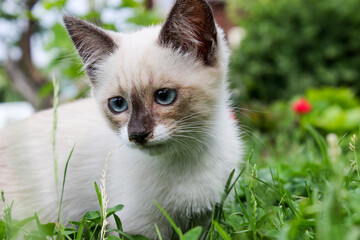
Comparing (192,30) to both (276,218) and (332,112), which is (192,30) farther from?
(332,112)

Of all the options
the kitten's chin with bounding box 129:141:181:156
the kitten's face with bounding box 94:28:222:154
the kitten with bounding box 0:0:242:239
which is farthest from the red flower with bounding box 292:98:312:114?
the kitten's chin with bounding box 129:141:181:156

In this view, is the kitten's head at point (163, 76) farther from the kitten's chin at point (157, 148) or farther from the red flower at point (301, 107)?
the red flower at point (301, 107)

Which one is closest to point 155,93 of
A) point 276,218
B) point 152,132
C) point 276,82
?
point 152,132

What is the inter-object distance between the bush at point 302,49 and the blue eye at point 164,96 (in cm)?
461

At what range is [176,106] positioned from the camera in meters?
1.63

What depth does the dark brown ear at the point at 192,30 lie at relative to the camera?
1.63m

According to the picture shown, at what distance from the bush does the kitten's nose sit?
473 centimetres

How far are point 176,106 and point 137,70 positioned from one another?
22 centimetres

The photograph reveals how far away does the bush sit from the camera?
20.1 ft

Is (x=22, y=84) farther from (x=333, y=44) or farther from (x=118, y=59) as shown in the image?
(x=333, y=44)

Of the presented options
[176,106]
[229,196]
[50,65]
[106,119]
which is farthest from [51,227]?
[50,65]

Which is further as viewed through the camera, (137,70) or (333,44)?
(333,44)

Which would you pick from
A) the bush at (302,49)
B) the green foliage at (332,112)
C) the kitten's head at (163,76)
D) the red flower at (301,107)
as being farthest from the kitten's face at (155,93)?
the bush at (302,49)

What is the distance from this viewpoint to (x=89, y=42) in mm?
1852
